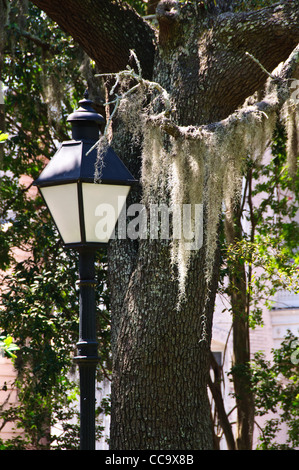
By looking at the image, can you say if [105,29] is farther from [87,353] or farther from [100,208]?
[87,353]

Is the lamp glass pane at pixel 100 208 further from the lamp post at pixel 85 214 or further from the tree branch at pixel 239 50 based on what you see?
the tree branch at pixel 239 50

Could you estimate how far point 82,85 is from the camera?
9.60 metres

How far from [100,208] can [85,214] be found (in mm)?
86

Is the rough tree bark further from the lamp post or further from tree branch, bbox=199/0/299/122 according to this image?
the lamp post

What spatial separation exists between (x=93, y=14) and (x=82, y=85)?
3561mm

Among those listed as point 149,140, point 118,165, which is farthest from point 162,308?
point 118,165

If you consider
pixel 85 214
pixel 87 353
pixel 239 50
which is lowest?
pixel 87 353

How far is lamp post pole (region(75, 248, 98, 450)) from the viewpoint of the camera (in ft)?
11.1

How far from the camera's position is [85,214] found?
11.3 ft

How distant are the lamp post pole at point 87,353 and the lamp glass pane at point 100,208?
118mm

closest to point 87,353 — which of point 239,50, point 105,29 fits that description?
point 239,50

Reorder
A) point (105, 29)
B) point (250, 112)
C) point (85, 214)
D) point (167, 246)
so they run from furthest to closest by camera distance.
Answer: point (105, 29), point (167, 246), point (250, 112), point (85, 214)

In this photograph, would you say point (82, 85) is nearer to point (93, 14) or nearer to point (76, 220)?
point (93, 14)
